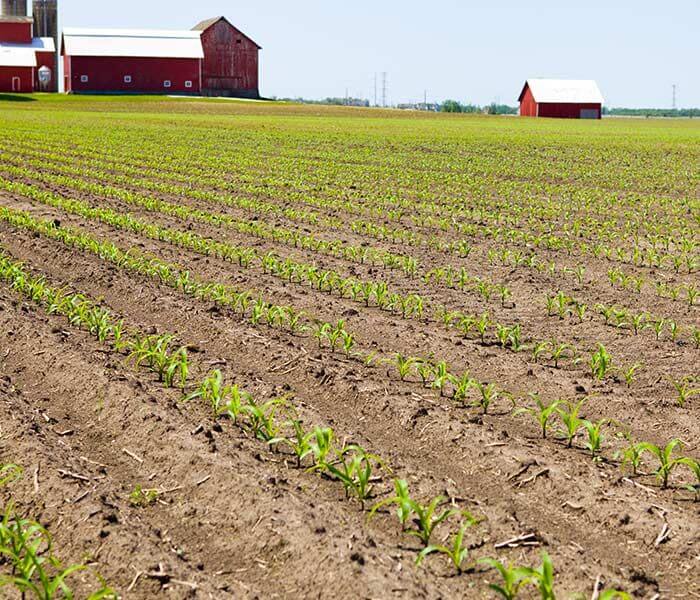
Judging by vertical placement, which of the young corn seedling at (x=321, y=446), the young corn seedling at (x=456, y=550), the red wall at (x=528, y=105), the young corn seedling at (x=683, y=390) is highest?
the red wall at (x=528, y=105)

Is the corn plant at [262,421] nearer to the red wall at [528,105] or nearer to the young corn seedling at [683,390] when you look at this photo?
the young corn seedling at [683,390]

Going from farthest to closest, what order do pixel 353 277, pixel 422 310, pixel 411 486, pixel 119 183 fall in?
pixel 119 183 → pixel 353 277 → pixel 422 310 → pixel 411 486

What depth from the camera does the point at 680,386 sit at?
7234 millimetres

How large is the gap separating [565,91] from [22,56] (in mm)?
45712

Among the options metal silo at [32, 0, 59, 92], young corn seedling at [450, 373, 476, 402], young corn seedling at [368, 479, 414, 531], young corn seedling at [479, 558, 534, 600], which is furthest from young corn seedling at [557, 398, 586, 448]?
metal silo at [32, 0, 59, 92]

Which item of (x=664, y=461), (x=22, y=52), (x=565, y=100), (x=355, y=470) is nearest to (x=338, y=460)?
(x=355, y=470)

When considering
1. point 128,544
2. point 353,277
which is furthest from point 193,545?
point 353,277

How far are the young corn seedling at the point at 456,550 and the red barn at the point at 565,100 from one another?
89.8 m

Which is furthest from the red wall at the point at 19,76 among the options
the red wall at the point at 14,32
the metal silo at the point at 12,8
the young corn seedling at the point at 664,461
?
the young corn seedling at the point at 664,461

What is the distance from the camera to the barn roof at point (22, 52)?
75.1m

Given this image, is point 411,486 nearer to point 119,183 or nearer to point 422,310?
point 422,310

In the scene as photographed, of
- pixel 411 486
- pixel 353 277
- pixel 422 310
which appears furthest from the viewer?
pixel 353 277

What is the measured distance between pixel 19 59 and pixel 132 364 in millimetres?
73850

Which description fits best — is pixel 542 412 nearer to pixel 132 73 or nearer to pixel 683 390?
pixel 683 390
